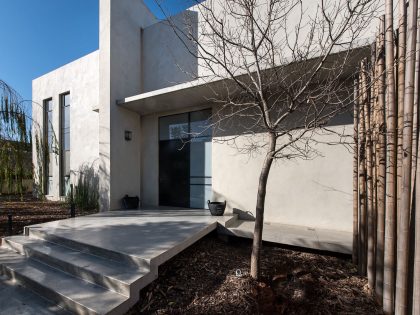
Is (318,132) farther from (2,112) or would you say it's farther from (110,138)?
(2,112)

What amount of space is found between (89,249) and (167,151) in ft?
12.7

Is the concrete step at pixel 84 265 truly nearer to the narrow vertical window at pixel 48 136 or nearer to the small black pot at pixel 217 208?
the small black pot at pixel 217 208

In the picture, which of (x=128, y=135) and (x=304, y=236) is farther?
(x=128, y=135)

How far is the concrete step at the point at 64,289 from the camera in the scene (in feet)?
7.73

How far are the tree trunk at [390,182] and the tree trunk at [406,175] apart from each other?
156 mm

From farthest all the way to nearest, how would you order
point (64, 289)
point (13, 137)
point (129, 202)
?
point (129, 202)
point (13, 137)
point (64, 289)

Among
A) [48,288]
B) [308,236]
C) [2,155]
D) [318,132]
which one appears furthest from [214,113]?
[2,155]

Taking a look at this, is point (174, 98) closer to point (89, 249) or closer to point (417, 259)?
point (89, 249)

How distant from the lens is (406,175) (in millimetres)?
2066

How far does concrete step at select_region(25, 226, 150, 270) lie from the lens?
2896 mm

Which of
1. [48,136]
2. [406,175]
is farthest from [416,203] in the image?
[48,136]

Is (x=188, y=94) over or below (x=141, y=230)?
over

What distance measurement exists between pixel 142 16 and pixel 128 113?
3.45 meters

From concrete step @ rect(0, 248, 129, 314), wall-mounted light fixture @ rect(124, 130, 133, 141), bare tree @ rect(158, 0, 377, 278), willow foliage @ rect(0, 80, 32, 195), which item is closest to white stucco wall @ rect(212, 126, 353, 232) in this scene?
bare tree @ rect(158, 0, 377, 278)
